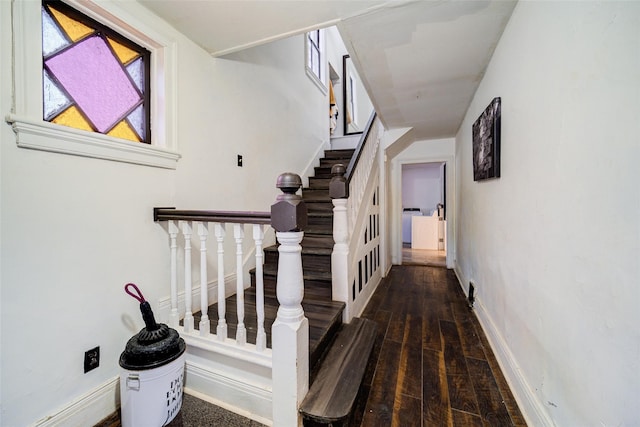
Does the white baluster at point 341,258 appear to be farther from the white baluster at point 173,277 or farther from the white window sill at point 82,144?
the white window sill at point 82,144

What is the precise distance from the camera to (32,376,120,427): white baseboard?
114 cm

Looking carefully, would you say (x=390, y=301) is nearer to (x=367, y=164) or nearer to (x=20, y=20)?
(x=367, y=164)

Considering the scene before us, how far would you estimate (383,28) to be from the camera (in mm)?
1627

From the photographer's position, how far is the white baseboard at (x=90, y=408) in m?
1.14

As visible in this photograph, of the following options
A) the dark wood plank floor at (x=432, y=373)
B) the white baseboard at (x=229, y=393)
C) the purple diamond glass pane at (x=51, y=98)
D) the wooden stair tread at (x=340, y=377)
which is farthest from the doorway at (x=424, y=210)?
the purple diamond glass pane at (x=51, y=98)

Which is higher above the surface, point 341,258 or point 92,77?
point 92,77

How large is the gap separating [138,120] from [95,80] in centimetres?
26

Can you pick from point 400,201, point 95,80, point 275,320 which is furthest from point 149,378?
point 400,201

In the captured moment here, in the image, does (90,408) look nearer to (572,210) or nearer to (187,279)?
(187,279)

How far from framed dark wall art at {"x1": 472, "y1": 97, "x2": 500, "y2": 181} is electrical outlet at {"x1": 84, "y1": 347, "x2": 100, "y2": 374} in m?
2.64

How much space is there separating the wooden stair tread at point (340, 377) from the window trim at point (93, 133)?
62.2 inches

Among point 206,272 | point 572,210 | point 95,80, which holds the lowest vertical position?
point 206,272

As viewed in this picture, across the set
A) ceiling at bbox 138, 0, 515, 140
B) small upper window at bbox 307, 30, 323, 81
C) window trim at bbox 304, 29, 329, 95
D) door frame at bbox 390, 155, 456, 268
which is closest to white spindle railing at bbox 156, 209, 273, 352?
ceiling at bbox 138, 0, 515, 140

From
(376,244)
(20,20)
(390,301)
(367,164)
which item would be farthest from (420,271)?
(20,20)
